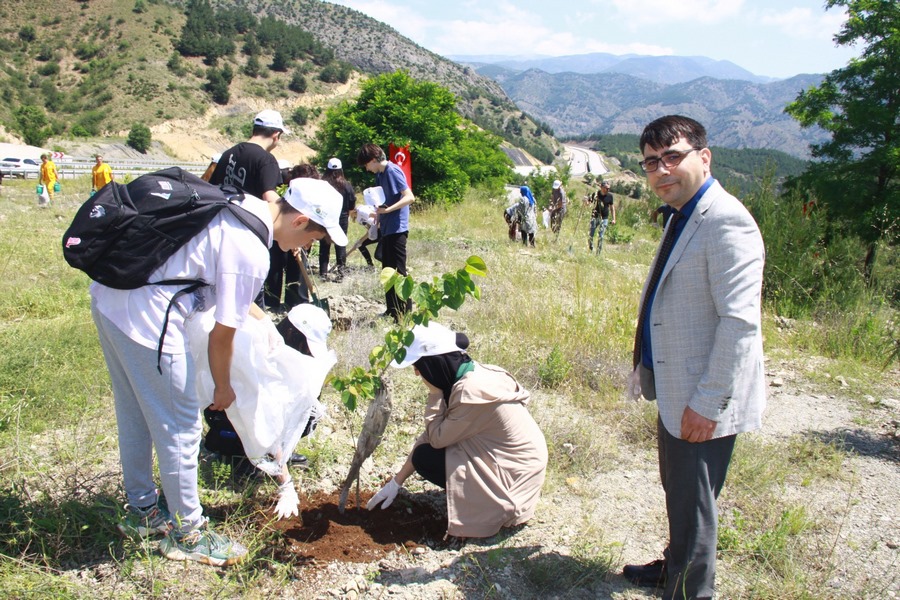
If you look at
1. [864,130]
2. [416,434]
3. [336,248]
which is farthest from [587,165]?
[416,434]

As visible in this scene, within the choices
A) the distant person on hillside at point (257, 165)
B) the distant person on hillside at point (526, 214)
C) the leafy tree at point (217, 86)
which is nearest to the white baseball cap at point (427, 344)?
the distant person on hillside at point (257, 165)

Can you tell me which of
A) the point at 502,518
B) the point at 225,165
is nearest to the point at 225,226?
Result: the point at 502,518

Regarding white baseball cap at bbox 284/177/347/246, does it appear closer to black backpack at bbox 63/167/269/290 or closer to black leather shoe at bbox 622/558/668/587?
black backpack at bbox 63/167/269/290

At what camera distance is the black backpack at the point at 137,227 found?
179cm

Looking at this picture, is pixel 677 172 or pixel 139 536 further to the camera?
pixel 139 536

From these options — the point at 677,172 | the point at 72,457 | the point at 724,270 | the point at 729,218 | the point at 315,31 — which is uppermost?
the point at 315,31

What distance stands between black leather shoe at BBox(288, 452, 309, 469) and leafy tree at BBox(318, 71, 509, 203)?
12.2 meters

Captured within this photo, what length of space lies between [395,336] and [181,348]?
0.78m

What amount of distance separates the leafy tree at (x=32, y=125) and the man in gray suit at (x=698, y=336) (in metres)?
45.8

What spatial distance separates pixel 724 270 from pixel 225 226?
1.59 meters

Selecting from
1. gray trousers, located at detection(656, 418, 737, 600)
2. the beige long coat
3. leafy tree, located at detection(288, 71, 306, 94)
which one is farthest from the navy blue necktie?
leafy tree, located at detection(288, 71, 306, 94)

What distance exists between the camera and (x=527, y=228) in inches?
401

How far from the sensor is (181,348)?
6.29ft

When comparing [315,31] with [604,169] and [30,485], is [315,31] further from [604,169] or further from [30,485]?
[30,485]
